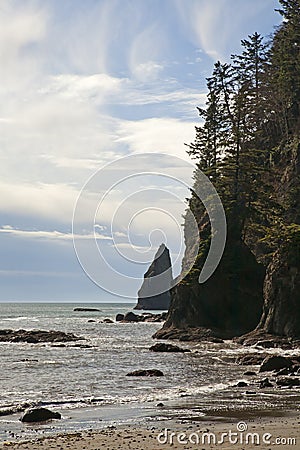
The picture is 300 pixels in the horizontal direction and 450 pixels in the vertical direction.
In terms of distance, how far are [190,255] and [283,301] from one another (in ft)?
78.2

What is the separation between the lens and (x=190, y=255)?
70625 mm

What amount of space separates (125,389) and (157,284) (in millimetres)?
125695

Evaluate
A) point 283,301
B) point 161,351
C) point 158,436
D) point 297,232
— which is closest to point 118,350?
point 161,351

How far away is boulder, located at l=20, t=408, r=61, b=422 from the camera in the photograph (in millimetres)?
18312

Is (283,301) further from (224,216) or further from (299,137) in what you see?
(299,137)

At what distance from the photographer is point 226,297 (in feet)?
190

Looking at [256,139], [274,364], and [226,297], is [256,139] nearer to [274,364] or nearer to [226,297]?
[226,297]

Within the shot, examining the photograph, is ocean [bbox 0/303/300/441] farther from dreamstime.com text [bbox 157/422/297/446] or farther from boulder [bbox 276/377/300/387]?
dreamstime.com text [bbox 157/422/297/446]

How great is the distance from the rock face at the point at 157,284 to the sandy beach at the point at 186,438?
100 metres

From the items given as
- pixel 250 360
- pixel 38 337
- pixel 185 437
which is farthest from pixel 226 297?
pixel 185 437

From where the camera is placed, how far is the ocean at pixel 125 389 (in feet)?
61.9

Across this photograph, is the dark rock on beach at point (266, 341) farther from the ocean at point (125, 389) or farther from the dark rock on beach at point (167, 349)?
the dark rock on beach at point (167, 349)

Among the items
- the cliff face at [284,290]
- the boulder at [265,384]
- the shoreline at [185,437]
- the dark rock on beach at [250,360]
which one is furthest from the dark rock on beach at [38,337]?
the shoreline at [185,437]

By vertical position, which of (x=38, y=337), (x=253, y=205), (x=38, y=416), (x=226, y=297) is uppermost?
(x=253, y=205)
